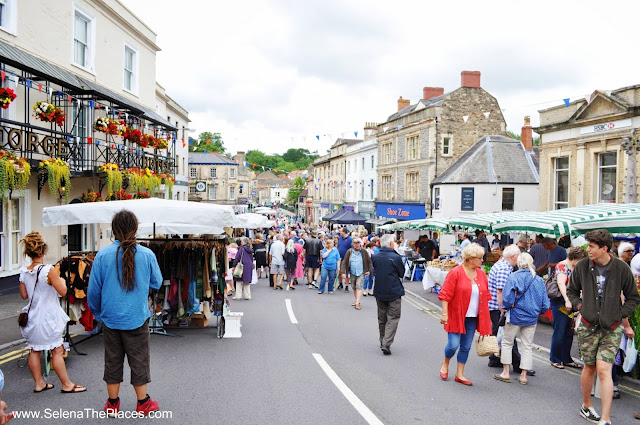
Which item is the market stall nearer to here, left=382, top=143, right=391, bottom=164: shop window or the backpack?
the backpack

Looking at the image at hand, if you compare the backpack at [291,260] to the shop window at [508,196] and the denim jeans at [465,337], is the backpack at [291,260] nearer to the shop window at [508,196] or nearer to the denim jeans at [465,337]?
the denim jeans at [465,337]

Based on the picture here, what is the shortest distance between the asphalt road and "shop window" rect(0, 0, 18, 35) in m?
9.42

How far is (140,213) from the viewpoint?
8.96 metres

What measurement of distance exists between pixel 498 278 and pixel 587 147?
16.3 meters

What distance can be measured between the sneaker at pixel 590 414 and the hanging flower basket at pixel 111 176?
46.1 feet

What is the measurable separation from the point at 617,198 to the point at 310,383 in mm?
17509

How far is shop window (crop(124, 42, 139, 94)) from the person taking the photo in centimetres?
2173

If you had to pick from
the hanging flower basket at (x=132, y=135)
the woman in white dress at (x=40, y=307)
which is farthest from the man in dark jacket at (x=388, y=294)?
the hanging flower basket at (x=132, y=135)

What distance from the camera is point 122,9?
2031cm

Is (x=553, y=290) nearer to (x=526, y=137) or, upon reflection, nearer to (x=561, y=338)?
(x=561, y=338)

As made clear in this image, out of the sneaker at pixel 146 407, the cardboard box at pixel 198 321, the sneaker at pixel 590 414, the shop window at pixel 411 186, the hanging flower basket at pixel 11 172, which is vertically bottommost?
the cardboard box at pixel 198 321

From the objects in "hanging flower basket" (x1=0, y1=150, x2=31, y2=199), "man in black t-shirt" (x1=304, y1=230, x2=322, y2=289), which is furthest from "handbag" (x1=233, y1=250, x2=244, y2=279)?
"hanging flower basket" (x1=0, y1=150, x2=31, y2=199)

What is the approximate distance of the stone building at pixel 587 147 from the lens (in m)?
19.4

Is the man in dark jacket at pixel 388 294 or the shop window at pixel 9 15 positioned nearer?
the man in dark jacket at pixel 388 294
